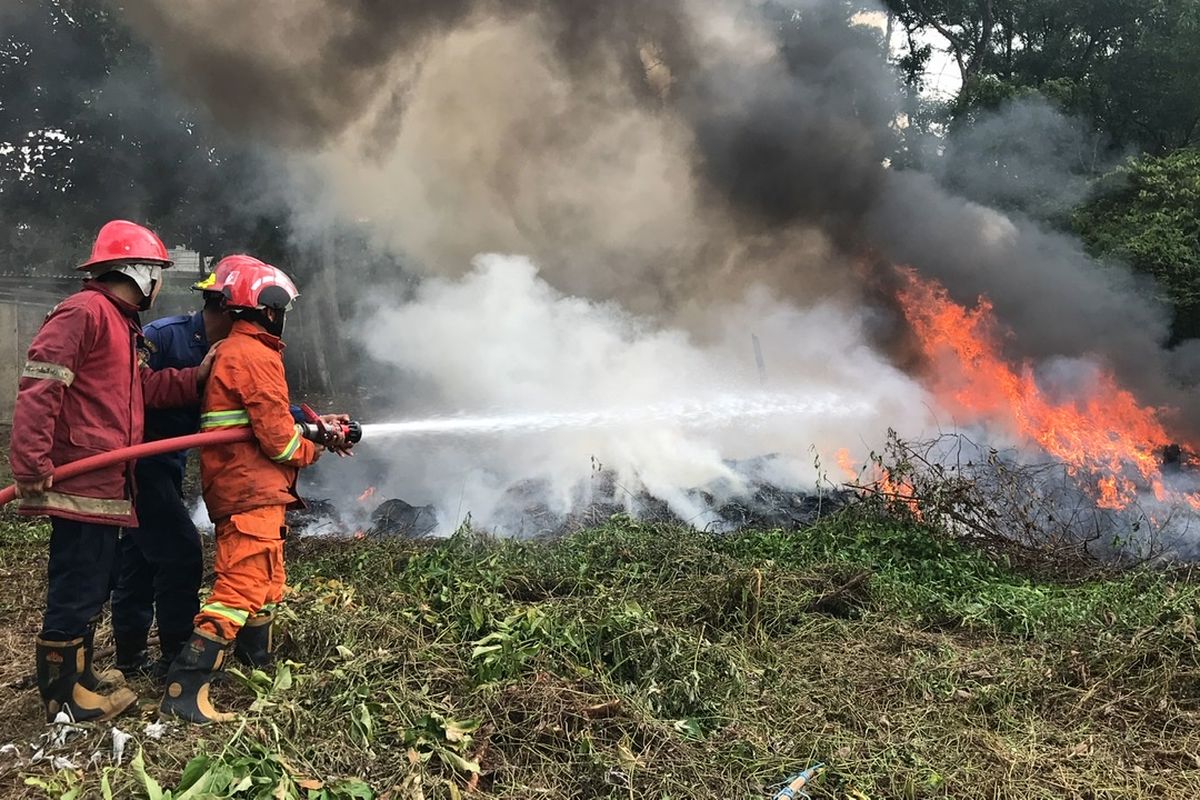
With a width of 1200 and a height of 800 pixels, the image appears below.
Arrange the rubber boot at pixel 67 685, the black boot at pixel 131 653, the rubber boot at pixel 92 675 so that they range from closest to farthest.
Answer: the rubber boot at pixel 67 685, the rubber boot at pixel 92 675, the black boot at pixel 131 653

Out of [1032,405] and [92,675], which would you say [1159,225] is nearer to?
[1032,405]

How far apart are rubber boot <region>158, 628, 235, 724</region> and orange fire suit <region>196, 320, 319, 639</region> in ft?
0.41

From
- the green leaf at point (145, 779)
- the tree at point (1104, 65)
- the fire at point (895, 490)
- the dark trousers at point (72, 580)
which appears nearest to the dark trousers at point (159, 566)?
the dark trousers at point (72, 580)

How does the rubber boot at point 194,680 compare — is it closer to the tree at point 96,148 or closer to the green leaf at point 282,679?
the green leaf at point 282,679

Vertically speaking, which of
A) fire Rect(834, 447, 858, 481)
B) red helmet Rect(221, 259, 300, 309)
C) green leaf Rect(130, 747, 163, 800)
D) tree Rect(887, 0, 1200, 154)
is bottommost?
green leaf Rect(130, 747, 163, 800)

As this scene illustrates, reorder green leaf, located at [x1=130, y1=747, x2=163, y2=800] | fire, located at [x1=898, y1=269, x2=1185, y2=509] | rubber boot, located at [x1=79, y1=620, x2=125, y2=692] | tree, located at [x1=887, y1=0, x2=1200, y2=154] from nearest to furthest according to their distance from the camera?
1. green leaf, located at [x1=130, y1=747, x2=163, y2=800]
2. rubber boot, located at [x1=79, y1=620, x2=125, y2=692]
3. fire, located at [x1=898, y1=269, x2=1185, y2=509]
4. tree, located at [x1=887, y1=0, x2=1200, y2=154]

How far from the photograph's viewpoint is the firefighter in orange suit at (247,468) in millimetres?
3432

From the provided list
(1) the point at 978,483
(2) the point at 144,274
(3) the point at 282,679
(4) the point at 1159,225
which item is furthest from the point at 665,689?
(4) the point at 1159,225

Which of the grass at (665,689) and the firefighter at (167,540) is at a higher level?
the firefighter at (167,540)

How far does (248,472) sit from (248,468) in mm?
18

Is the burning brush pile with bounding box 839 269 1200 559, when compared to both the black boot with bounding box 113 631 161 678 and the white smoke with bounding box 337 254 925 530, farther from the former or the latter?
the black boot with bounding box 113 631 161 678

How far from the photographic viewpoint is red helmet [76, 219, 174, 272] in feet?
11.1

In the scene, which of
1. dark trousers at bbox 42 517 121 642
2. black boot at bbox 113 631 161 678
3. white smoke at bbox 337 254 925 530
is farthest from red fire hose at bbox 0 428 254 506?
white smoke at bbox 337 254 925 530

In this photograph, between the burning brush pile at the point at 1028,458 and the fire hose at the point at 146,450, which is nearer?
the fire hose at the point at 146,450
